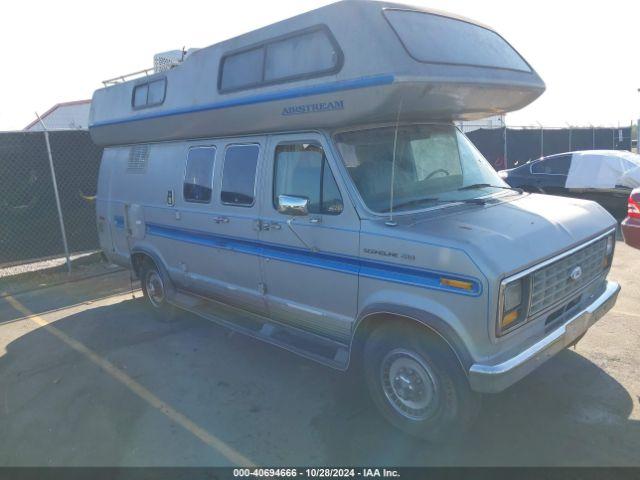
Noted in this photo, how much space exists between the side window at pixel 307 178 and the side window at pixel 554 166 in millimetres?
9711

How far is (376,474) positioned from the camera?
3.32 m

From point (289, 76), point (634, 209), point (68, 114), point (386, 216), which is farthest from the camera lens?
point (68, 114)

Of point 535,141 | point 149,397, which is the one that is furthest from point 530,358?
point 535,141

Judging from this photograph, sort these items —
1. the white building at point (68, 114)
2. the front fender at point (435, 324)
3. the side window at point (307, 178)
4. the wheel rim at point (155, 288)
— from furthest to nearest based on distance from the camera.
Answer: the white building at point (68, 114) → the wheel rim at point (155, 288) → the side window at point (307, 178) → the front fender at point (435, 324)

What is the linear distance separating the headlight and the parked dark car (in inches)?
364

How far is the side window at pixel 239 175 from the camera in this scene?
4.63m

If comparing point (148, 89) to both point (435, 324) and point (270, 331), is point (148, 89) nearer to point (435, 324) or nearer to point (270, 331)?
point (270, 331)

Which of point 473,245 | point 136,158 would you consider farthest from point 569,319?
point 136,158

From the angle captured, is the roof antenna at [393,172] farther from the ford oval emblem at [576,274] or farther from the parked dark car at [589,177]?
the parked dark car at [589,177]

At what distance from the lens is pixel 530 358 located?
3.23m

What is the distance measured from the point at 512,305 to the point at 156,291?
4642mm

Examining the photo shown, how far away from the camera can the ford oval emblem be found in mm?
3725

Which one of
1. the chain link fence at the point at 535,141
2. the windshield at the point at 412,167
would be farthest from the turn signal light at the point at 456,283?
the chain link fence at the point at 535,141

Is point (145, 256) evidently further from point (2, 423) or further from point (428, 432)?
point (428, 432)
